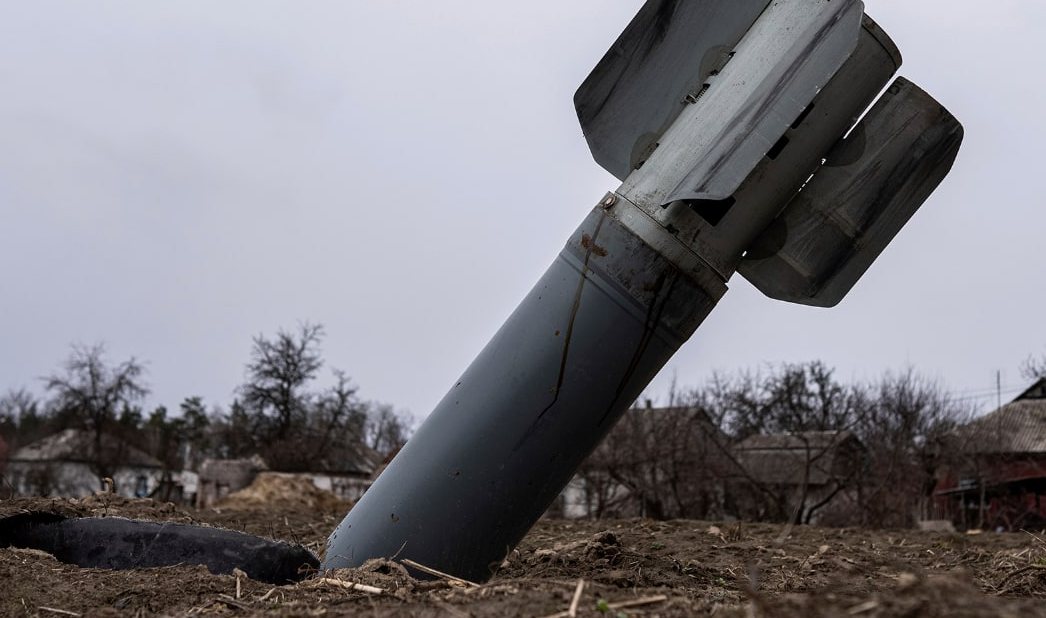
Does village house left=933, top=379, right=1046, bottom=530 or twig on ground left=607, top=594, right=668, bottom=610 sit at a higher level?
village house left=933, top=379, right=1046, bottom=530

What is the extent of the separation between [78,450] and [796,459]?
29.2 meters

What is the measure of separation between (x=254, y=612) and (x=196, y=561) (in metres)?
1.14

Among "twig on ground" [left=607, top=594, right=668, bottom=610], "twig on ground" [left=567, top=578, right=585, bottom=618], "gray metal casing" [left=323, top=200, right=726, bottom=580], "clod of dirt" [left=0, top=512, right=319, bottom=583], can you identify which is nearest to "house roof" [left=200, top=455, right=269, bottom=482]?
"clod of dirt" [left=0, top=512, right=319, bottom=583]

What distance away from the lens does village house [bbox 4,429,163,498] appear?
36.0m

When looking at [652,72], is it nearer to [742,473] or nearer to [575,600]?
[575,600]

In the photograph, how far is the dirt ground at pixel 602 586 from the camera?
2615 mm

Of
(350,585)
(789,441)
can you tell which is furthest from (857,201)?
(789,441)

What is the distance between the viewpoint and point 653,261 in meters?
4.57

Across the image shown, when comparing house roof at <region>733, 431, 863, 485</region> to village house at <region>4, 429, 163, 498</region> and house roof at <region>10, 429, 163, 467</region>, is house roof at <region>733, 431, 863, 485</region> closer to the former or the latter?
village house at <region>4, 429, 163, 498</region>

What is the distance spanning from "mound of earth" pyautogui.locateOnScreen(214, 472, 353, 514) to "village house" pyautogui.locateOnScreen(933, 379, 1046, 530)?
15064 millimetres

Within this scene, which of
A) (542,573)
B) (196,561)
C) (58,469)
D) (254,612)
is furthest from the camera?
(58,469)

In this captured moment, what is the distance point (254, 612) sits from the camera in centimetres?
354

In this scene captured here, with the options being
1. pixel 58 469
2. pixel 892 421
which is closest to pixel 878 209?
pixel 892 421

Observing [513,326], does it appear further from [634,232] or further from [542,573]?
[542,573]
